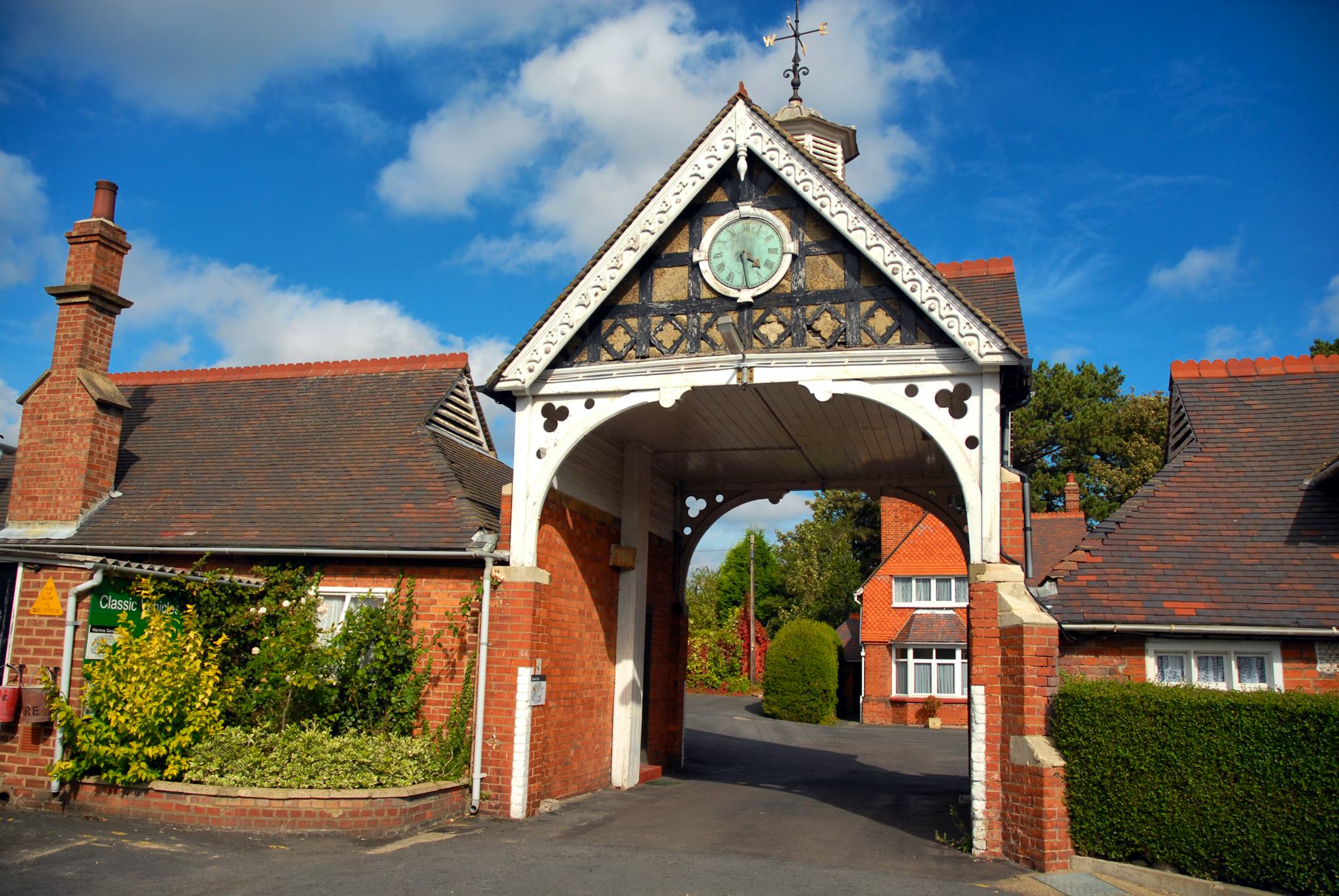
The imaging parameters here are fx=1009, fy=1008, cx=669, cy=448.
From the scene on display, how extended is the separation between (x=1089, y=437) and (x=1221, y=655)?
31.5 meters

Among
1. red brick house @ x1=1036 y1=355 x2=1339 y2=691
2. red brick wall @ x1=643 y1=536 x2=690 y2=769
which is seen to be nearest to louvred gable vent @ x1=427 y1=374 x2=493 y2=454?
red brick wall @ x1=643 y1=536 x2=690 y2=769

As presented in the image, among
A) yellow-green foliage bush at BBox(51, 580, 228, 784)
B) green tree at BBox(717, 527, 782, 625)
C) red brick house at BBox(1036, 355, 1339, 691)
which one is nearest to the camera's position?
red brick house at BBox(1036, 355, 1339, 691)

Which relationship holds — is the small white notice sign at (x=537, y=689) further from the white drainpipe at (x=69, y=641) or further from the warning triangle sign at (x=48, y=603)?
the warning triangle sign at (x=48, y=603)

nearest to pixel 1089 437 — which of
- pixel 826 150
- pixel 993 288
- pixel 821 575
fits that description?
pixel 821 575

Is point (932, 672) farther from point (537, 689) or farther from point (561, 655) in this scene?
point (537, 689)

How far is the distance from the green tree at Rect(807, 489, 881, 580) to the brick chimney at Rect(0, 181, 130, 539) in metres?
40.9

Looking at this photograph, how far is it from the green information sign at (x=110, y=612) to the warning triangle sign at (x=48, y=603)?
0.50 meters

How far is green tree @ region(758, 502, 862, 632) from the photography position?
49.7m

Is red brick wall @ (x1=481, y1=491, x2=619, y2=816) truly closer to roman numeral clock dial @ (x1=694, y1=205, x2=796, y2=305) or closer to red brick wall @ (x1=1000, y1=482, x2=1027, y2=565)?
roman numeral clock dial @ (x1=694, y1=205, x2=796, y2=305)

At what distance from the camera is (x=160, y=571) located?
38.1 feet

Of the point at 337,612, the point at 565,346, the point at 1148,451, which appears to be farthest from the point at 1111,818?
the point at 1148,451

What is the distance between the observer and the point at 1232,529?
11445 mm

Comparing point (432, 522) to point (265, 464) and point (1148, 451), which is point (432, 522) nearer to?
point (265, 464)

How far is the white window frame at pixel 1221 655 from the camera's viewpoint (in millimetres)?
10234
